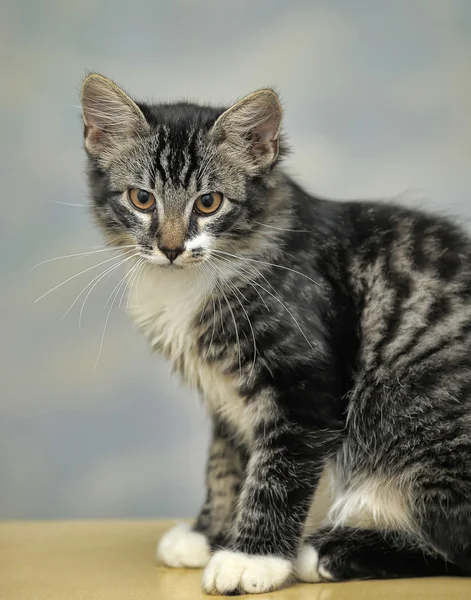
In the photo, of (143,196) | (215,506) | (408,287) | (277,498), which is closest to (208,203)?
(143,196)

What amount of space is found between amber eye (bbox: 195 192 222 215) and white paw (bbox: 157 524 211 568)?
0.81 metres

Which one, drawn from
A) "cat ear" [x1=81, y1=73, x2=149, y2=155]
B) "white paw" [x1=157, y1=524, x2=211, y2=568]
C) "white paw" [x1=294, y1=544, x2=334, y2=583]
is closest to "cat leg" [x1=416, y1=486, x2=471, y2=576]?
"white paw" [x1=294, y1=544, x2=334, y2=583]

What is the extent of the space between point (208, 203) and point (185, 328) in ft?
1.01

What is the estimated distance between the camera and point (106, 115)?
2162 mm

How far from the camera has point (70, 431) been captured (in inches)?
118

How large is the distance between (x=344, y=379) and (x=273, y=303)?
0.79 ft

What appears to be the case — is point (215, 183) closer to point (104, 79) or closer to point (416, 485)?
point (104, 79)

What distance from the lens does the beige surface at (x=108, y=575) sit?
1.93 metres

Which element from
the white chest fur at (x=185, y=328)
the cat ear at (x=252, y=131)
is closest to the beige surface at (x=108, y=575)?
the white chest fur at (x=185, y=328)

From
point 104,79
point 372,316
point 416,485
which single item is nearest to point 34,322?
point 104,79

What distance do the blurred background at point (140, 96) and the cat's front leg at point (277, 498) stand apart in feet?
3.27

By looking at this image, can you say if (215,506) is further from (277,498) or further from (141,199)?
(141,199)

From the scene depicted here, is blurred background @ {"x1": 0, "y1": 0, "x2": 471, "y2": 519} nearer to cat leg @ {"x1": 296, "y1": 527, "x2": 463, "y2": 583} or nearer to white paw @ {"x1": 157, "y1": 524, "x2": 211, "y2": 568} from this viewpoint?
white paw @ {"x1": 157, "y1": 524, "x2": 211, "y2": 568}

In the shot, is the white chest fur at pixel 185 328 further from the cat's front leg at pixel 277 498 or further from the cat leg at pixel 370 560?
the cat leg at pixel 370 560
